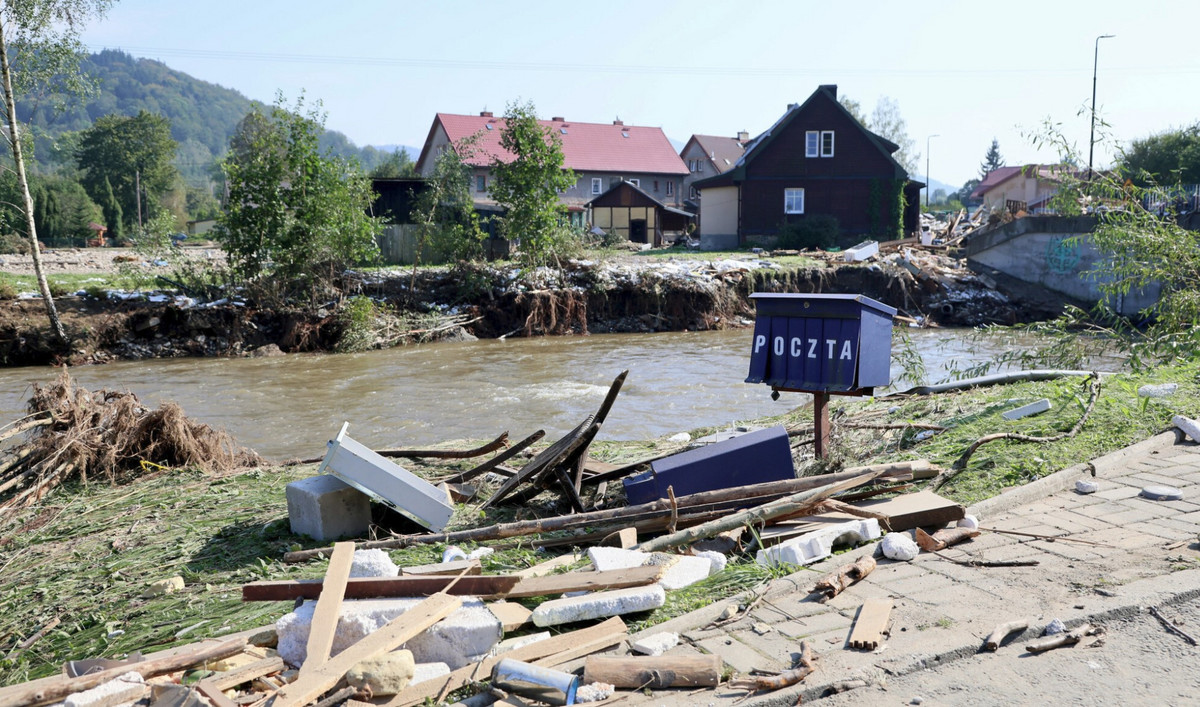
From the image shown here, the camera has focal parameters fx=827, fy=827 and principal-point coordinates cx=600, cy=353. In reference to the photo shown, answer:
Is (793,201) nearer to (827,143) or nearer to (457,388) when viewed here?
(827,143)

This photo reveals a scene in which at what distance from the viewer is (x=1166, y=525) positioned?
4.66 metres

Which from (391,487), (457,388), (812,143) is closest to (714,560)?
(391,487)

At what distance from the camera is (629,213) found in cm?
4450

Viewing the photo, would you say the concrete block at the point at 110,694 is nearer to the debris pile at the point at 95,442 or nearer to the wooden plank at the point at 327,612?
the wooden plank at the point at 327,612

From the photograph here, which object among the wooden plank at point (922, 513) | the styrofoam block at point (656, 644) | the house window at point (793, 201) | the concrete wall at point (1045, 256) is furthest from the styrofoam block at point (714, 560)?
the house window at point (793, 201)

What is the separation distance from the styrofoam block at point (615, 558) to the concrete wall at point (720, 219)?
36.2 m

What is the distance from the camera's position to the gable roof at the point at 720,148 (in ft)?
227

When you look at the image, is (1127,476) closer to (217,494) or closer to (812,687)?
(812,687)

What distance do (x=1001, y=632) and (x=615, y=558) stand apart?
181 centimetres

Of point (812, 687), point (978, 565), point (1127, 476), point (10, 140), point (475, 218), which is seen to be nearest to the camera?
point (812, 687)

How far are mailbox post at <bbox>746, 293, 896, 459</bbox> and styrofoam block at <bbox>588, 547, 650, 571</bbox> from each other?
7.21 feet

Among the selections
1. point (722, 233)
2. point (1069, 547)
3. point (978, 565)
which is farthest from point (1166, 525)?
point (722, 233)

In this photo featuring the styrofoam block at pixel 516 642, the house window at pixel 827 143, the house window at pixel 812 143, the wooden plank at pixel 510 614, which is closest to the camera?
the styrofoam block at pixel 516 642

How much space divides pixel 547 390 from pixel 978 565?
11.9 m
